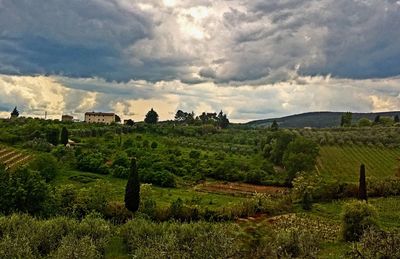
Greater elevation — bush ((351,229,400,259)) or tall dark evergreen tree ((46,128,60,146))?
tall dark evergreen tree ((46,128,60,146))

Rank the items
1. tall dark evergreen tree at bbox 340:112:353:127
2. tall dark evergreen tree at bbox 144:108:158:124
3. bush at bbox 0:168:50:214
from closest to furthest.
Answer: bush at bbox 0:168:50:214 < tall dark evergreen tree at bbox 340:112:353:127 < tall dark evergreen tree at bbox 144:108:158:124

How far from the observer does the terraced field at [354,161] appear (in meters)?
95.2

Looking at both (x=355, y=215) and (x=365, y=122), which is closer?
(x=355, y=215)

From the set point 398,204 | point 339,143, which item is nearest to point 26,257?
point 398,204

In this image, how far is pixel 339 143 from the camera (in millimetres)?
122188

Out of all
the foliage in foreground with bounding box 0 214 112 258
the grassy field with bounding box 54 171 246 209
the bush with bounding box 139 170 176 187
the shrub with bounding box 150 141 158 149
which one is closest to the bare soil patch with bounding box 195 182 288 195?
the grassy field with bounding box 54 171 246 209

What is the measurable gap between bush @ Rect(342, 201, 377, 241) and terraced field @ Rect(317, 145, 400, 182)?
40.0 m

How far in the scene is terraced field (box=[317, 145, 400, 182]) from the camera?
9525cm

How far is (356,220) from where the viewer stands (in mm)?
49406

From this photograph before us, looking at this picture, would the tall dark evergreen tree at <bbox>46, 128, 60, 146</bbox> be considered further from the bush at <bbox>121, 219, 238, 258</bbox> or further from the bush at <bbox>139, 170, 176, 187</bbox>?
the bush at <bbox>121, 219, 238, 258</bbox>

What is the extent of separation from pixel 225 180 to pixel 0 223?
59.8 meters

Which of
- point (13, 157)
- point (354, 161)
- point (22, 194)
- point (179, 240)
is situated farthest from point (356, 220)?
point (13, 157)

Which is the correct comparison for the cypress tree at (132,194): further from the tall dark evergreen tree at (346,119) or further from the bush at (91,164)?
the tall dark evergreen tree at (346,119)

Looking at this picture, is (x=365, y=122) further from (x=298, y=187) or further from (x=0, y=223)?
(x=0, y=223)
